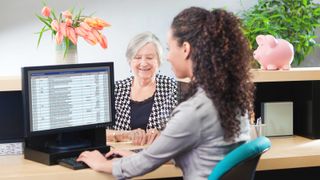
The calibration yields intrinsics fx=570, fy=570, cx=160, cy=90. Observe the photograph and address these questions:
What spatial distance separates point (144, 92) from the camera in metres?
3.17

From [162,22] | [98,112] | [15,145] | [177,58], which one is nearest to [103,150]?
[98,112]

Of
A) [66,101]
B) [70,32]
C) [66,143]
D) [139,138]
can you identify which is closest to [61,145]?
[66,143]

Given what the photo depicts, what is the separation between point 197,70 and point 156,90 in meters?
1.45

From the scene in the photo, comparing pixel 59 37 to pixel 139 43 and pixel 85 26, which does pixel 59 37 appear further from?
pixel 139 43

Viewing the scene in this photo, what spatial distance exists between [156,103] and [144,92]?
123mm

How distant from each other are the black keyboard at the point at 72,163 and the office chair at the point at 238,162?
522mm

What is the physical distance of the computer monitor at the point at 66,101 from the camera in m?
Answer: 1.99

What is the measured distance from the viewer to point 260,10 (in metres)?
5.01

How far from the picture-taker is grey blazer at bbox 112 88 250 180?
5.37ft

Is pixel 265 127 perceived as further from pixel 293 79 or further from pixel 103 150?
pixel 103 150

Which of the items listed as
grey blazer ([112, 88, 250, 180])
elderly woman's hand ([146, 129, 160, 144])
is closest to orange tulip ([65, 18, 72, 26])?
elderly woman's hand ([146, 129, 160, 144])

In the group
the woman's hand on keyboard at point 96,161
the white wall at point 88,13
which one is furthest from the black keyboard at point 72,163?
the white wall at point 88,13

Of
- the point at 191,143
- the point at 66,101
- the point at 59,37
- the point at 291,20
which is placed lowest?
the point at 191,143

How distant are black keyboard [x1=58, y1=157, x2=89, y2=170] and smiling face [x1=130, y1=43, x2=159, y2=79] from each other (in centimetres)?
121
